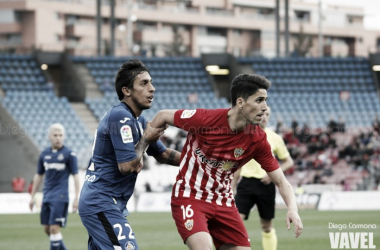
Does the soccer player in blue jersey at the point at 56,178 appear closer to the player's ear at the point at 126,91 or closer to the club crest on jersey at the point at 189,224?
the club crest on jersey at the point at 189,224

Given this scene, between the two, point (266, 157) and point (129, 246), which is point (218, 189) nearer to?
point (266, 157)

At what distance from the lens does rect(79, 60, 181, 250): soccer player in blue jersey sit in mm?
5695

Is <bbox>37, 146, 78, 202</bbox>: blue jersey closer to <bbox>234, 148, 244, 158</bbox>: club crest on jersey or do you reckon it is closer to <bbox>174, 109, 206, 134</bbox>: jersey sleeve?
<bbox>174, 109, 206, 134</bbox>: jersey sleeve

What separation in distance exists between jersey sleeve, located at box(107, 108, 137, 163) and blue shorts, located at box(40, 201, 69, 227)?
5.33m

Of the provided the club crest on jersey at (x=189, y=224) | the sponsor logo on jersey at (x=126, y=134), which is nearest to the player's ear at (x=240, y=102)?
the sponsor logo on jersey at (x=126, y=134)

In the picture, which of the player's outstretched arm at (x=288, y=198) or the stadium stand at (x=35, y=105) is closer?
the player's outstretched arm at (x=288, y=198)

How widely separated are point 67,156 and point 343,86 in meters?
23.6

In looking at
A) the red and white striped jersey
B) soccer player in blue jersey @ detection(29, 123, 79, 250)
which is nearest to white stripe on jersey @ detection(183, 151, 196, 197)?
the red and white striped jersey

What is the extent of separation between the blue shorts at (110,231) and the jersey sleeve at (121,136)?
495mm

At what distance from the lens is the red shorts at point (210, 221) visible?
6.08 meters

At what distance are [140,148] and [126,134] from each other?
0.83ft

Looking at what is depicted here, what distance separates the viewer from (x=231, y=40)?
254 ft

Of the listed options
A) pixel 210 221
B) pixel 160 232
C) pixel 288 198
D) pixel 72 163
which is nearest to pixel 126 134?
pixel 210 221

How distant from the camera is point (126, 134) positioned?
5703 millimetres
